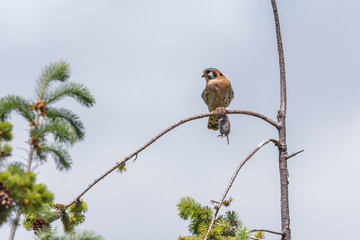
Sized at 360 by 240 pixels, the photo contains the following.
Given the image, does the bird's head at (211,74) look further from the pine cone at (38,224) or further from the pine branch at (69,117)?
the pine branch at (69,117)

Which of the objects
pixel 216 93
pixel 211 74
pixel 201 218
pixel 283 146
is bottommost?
pixel 201 218

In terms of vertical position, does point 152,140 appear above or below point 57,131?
above

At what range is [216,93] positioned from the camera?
29.0 ft

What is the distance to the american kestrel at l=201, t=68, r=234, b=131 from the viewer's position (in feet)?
Answer: 29.1

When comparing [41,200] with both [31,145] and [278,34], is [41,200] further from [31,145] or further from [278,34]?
[278,34]

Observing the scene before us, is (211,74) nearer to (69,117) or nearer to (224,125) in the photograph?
(224,125)

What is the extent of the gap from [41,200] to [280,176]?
2.86 meters

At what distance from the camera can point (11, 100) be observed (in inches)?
106

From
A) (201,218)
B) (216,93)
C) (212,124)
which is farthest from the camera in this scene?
(212,124)

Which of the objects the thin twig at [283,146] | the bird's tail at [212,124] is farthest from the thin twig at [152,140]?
the bird's tail at [212,124]

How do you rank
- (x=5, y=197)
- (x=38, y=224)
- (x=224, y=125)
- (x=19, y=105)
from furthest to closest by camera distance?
(x=224, y=125) → (x=38, y=224) → (x=19, y=105) → (x=5, y=197)

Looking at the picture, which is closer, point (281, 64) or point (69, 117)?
point (69, 117)

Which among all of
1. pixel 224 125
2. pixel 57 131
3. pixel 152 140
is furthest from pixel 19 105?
pixel 224 125

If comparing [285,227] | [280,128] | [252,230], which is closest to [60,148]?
[252,230]
